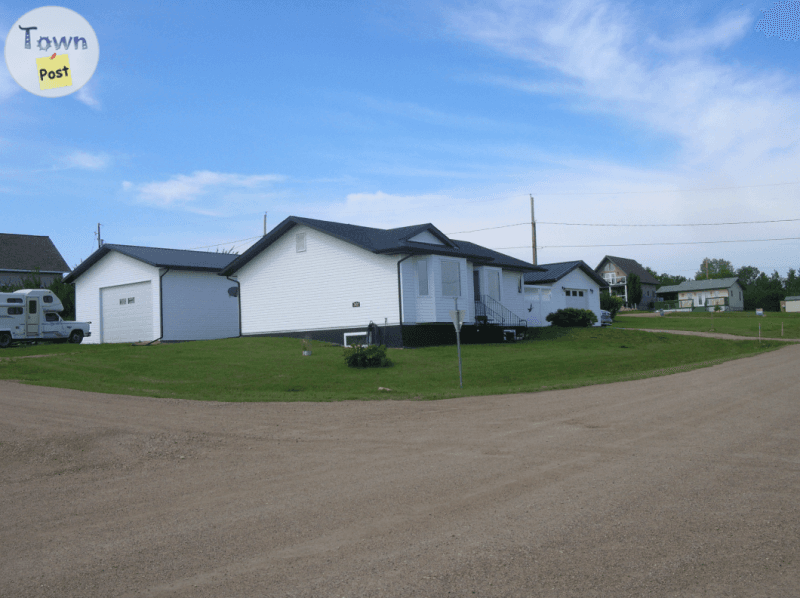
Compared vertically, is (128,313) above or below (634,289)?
below

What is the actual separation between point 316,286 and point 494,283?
29.9ft

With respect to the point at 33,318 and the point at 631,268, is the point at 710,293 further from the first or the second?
the point at 33,318

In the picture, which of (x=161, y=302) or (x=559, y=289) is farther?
(x=559, y=289)

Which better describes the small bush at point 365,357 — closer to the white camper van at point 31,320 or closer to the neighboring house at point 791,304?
the white camper van at point 31,320

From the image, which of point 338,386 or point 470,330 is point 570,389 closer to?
point 338,386

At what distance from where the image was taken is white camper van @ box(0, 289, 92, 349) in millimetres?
31453

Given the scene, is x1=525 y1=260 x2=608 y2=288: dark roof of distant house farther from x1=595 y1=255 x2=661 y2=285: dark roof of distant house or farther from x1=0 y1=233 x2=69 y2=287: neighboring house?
x1=595 y1=255 x2=661 y2=285: dark roof of distant house

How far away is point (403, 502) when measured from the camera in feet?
23.3

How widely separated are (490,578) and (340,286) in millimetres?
24576

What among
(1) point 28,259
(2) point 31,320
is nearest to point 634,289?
(1) point 28,259

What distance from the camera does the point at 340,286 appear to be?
2916 centimetres

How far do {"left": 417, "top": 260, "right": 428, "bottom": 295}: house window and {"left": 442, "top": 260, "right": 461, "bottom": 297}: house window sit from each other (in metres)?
1.01

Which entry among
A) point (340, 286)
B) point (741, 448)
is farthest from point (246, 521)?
point (340, 286)

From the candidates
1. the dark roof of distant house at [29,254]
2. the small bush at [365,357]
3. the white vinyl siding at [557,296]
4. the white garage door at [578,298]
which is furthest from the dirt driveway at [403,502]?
the dark roof of distant house at [29,254]
